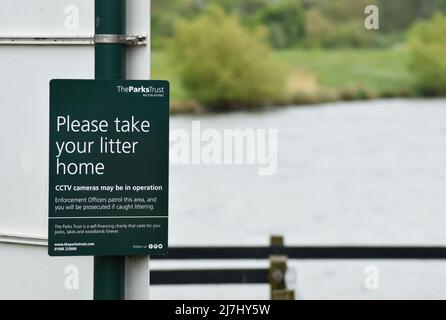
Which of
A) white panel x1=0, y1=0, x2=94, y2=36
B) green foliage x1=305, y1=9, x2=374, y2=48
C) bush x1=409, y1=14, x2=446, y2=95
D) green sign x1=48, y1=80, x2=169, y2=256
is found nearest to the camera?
green sign x1=48, y1=80, x2=169, y2=256

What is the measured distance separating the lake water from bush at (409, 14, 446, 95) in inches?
12.0

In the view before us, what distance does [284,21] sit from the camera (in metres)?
15.5

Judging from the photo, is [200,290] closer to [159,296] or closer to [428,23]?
[159,296]

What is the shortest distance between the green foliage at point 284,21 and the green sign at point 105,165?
1272 cm

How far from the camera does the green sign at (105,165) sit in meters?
2.05

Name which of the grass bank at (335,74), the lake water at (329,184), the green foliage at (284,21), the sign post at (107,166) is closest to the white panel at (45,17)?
the sign post at (107,166)

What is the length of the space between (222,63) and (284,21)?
2.53 metres

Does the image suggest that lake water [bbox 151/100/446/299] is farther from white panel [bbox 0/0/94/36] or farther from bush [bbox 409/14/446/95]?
white panel [bbox 0/0/94/36]

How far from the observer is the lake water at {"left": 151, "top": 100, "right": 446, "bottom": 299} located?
44.2ft

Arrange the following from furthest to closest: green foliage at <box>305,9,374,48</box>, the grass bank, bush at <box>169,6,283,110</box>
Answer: green foliage at <box>305,9,374,48</box>
the grass bank
bush at <box>169,6,283,110</box>

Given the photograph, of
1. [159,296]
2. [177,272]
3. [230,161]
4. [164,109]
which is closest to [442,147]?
[230,161]

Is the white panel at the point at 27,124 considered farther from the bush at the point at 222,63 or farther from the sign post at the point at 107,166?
the bush at the point at 222,63

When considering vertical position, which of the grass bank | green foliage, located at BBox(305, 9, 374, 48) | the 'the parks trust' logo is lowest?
the 'the parks trust' logo

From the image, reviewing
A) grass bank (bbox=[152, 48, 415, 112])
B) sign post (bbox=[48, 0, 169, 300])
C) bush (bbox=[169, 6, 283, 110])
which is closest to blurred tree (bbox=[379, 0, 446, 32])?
grass bank (bbox=[152, 48, 415, 112])
